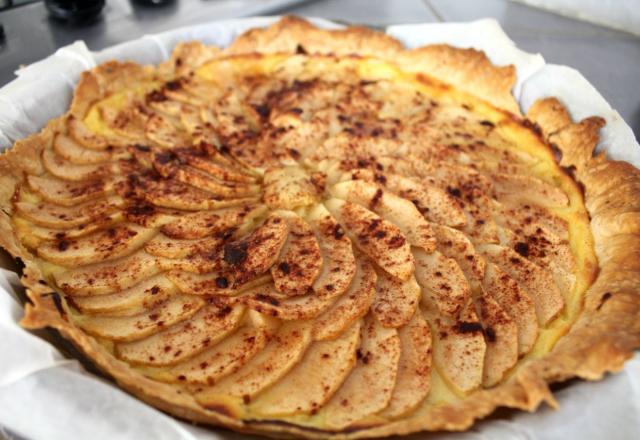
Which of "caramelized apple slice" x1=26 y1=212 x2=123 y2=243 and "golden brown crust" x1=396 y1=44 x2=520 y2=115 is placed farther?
"golden brown crust" x1=396 y1=44 x2=520 y2=115

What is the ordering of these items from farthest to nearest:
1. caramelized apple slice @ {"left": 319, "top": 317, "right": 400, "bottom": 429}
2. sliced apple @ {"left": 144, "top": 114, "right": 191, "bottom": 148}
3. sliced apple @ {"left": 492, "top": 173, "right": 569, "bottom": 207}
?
1. sliced apple @ {"left": 144, "top": 114, "right": 191, "bottom": 148}
2. sliced apple @ {"left": 492, "top": 173, "right": 569, "bottom": 207}
3. caramelized apple slice @ {"left": 319, "top": 317, "right": 400, "bottom": 429}

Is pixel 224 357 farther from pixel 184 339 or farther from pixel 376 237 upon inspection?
pixel 376 237

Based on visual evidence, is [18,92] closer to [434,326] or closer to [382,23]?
[434,326]

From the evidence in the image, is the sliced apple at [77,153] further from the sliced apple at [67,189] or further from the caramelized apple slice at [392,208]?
the caramelized apple slice at [392,208]

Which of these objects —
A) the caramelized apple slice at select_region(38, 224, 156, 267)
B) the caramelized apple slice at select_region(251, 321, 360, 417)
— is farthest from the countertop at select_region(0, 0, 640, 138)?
the caramelized apple slice at select_region(251, 321, 360, 417)

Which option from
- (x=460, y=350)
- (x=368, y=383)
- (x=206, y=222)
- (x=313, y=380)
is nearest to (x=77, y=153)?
(x=206, y=222)

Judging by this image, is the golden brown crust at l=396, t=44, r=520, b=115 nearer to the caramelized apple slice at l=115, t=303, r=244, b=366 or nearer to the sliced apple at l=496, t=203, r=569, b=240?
the sliced apple at l=496, t=203, r=569, b=240

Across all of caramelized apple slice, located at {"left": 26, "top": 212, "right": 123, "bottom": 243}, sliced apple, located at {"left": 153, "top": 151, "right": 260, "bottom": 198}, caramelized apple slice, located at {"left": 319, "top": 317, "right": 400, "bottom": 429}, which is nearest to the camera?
caramelized apple slice, located at {"left": 319, "top": 317, "right": 400, "bottom": 429}
